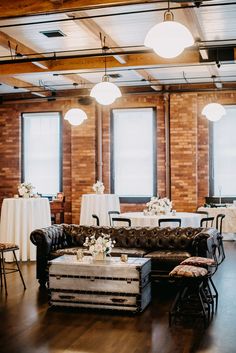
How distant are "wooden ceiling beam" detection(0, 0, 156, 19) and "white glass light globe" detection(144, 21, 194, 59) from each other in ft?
4.95

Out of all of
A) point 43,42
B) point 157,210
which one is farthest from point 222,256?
point 43,42

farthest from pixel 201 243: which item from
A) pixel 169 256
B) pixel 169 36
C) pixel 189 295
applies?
pixel 169 36

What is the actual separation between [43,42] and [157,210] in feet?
11.0

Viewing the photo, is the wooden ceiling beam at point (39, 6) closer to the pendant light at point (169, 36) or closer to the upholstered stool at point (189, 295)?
the pendant light at point (169, 36)

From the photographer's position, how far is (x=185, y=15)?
21.6 feet

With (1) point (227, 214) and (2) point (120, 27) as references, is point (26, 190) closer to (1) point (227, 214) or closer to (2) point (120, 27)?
(2) point (120, 27)

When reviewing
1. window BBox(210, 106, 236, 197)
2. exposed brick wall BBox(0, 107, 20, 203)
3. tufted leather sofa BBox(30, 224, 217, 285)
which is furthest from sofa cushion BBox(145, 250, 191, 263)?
exposed brick wall BBox(0, 107, 20, 203)

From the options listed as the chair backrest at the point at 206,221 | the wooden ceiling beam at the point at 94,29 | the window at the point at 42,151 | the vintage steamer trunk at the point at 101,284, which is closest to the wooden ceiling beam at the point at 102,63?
the wooden ceiling beam at the point at 94,29

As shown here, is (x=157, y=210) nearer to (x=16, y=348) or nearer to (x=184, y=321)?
(x=184, y=321)

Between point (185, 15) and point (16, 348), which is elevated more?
point (185, 15)

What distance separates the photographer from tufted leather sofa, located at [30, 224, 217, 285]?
6.53 metres

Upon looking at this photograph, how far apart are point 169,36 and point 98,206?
22.5ft

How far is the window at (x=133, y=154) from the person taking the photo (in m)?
12.4

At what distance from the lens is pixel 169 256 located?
6535mm
